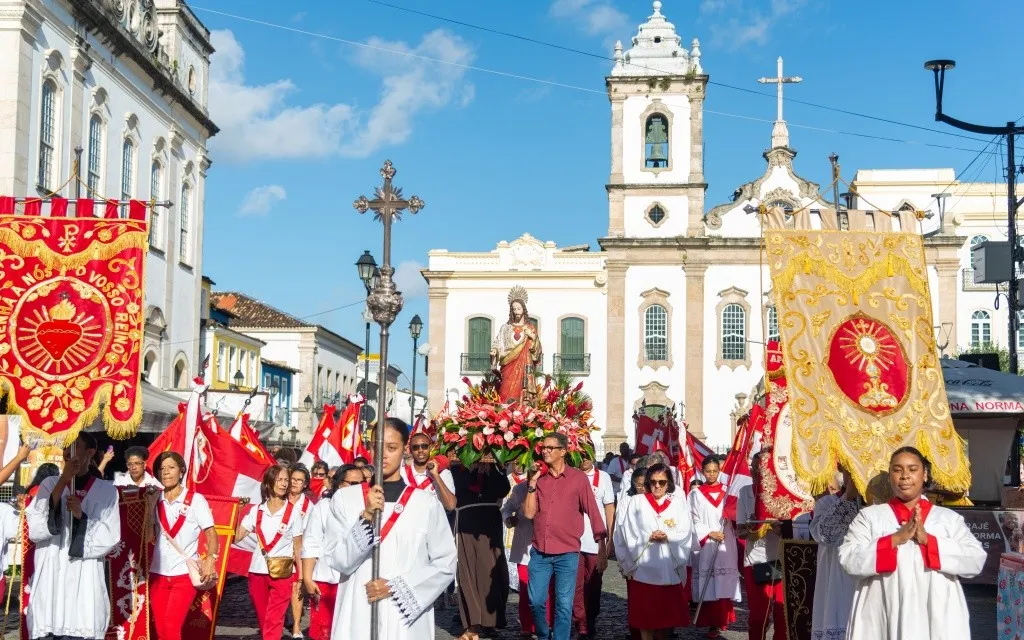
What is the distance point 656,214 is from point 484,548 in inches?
1420

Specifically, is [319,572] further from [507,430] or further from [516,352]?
[516,352]

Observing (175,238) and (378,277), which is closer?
(378,277)

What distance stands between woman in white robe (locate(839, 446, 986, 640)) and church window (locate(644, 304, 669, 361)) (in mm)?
39834

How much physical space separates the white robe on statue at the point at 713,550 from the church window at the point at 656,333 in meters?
33.6

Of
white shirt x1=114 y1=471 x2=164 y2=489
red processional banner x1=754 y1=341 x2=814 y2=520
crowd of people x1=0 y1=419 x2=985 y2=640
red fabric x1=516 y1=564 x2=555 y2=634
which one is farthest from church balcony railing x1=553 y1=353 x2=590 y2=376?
white shirt x1=114 y1=471 x2=164 y2=489

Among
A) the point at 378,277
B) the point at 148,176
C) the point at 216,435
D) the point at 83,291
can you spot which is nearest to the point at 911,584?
the point at 378,277

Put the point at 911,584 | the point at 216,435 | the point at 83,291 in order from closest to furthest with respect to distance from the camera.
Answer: the point at 911,584 < the point at 83,291 < the point at 216,435

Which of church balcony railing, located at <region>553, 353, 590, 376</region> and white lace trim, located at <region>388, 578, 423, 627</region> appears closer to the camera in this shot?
white lace trim, located at <region>388, 578, 423, 627</region>

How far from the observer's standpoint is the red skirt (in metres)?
11.0

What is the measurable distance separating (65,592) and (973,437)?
50.1 feet

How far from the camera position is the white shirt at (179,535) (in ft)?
30.6

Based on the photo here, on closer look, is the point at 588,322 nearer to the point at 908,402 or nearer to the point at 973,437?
the point at 973,437

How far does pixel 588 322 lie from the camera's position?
47.6 metres

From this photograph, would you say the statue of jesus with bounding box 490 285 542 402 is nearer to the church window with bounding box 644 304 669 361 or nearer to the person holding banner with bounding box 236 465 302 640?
the person holding banner with bounding box 236 465 302 640
